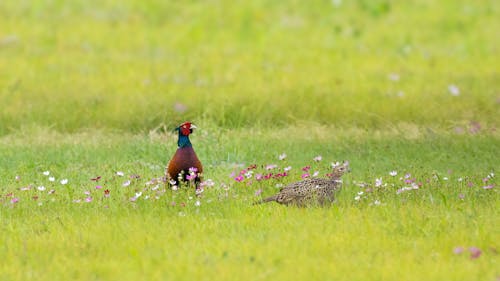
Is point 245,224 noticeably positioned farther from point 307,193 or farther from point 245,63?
point 245,63

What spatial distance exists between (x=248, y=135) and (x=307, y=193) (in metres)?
4.54

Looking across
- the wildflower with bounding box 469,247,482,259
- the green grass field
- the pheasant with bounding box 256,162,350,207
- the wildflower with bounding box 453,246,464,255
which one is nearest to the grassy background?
the green grass field

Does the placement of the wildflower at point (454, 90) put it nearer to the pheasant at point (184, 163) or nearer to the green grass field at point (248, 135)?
the green grass field at point (248, 135)

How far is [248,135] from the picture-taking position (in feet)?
44.0

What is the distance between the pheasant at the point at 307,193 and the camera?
893 centimetres

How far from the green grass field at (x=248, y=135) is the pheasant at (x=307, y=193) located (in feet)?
0.56

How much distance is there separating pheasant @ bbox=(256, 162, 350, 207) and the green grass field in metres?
0.17

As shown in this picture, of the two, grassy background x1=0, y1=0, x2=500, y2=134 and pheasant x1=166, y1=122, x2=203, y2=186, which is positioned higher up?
grassy background x1=0, y1=0, x2=500, y2=134

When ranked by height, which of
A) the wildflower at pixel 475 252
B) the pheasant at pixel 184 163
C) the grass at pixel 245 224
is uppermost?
the pheasant at pixel 184 163

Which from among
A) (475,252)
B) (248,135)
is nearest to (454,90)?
(248,135)

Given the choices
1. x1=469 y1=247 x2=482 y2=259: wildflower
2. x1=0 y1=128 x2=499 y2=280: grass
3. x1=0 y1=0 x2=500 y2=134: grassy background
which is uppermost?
x1=0 y1=0 x2=500 y2=134: grassy background

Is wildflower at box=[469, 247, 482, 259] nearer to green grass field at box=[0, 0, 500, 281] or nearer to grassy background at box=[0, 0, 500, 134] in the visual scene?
green grass field at box=[0, 0, 500, 281]

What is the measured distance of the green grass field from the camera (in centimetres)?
759

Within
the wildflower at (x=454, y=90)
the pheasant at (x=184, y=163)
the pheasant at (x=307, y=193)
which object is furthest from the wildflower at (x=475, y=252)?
the wildflower at (x=454, y=90)
